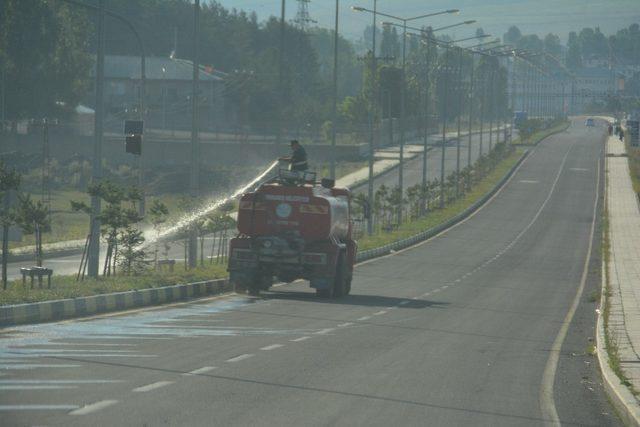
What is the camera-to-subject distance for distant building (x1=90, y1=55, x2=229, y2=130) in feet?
444

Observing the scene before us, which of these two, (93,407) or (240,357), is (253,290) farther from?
(93,407)

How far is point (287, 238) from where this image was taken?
1192 inches

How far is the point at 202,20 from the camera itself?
177875 millimetres

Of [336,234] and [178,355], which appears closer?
[178,355]

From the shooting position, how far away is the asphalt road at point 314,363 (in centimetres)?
1226

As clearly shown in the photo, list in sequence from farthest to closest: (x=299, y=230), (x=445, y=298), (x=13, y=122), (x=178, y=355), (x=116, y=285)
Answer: (x=13, y=122) → (x=445, y=298) → (x=299, y=230) → (x=116, y=285) → (x=178, y=355)

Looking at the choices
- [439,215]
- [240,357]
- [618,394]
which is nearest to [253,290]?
[240,357]

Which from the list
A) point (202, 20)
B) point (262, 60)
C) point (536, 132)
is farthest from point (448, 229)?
point (536, 132)

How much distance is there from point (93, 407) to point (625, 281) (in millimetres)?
28265

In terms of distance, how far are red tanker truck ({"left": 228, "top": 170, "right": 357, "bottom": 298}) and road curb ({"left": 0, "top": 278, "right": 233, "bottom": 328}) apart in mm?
1189

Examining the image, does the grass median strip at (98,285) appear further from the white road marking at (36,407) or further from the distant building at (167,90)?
the distant building at (167,90)

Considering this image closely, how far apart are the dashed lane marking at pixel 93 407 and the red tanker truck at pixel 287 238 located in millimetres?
17768

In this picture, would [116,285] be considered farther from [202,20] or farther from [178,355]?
[202,20]

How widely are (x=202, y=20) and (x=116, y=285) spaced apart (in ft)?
504
